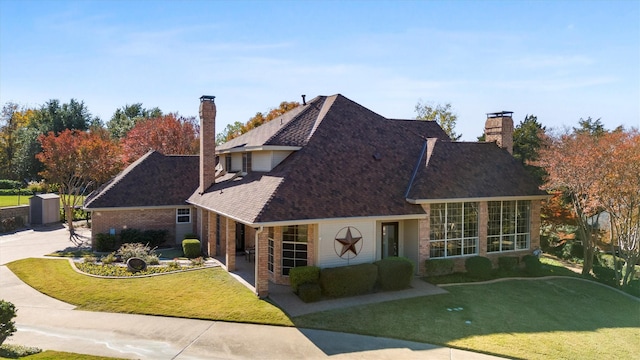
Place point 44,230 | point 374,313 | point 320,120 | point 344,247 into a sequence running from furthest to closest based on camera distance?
point 44,230, point 320,120, point 344,247, point 374,313

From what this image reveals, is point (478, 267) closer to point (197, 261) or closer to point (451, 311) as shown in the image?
point (451, 311)

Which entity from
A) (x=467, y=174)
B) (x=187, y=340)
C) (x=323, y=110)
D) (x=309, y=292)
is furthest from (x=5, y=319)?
(x=467, y=174)

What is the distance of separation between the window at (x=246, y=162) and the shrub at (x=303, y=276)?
8.19 meters

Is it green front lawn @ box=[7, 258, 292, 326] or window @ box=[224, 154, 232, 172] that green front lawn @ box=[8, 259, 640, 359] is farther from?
window @ box=[224, 154, 232, 172]

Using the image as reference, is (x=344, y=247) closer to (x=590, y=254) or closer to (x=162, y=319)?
(x=162, y=319)

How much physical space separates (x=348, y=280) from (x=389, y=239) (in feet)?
14.5

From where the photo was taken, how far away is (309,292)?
15.1 meters

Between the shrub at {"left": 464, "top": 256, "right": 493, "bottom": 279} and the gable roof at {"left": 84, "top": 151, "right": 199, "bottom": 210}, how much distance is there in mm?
16786

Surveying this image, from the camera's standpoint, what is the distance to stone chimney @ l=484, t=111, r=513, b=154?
22.9 m

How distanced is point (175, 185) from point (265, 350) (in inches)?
693

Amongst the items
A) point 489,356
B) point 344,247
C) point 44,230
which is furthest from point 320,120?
point 44,230

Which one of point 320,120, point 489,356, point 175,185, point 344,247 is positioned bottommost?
point 489,356

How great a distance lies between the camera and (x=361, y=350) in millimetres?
11523

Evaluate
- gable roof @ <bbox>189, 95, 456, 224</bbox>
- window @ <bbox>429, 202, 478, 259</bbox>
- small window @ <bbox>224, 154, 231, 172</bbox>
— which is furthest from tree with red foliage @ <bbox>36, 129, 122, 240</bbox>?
window @ <bbox>429, 202, 478, 259</bbox>
